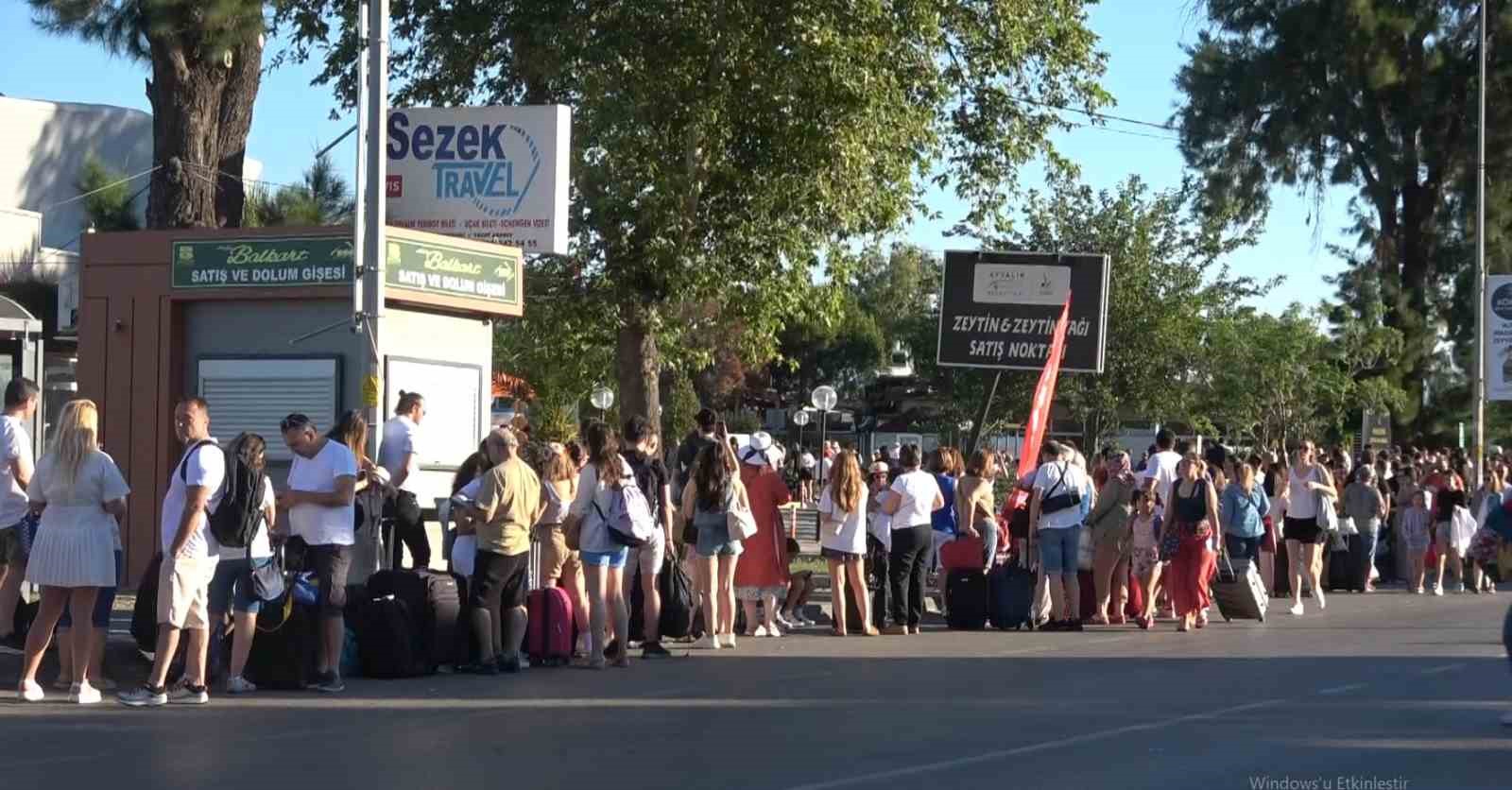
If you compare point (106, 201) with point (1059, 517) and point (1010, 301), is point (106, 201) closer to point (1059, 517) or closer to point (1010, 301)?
point (1010, 301)

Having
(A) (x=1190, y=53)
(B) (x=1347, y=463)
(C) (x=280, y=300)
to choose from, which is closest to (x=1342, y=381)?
(A) (x=1190, y=53)

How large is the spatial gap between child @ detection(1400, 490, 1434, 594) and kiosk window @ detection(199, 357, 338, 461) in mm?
14583

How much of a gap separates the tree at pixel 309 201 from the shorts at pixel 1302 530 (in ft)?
61.1

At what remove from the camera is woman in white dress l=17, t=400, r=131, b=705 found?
1159cm

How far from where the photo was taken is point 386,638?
13.5 m

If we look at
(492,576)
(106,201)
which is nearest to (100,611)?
(492,576)

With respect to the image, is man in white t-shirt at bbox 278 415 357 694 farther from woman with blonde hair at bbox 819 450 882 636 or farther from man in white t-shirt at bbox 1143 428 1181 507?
man in white t-shirt at bbox 1143 428 1181 507

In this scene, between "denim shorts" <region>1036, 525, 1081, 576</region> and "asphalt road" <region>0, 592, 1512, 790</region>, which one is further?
"denim shorts" <region>1036, 525, 1081, 576</region>

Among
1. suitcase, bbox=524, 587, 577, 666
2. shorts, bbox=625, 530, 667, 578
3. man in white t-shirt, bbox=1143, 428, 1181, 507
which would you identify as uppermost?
man in white t-shirt, bbox=1143, 428, 1181, 507

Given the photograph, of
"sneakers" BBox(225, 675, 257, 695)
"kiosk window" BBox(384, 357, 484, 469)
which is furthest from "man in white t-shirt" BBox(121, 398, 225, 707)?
"kiosk window" BBox(384, 357, 484, 469)

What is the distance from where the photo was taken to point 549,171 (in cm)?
1906

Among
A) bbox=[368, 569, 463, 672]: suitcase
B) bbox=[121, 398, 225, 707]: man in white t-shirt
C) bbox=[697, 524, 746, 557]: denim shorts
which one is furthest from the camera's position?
bbox=[697, 524, 746, 557]: denim shorts

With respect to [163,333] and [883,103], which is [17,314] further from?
[883,103]

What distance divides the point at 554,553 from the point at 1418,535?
47.1ft
